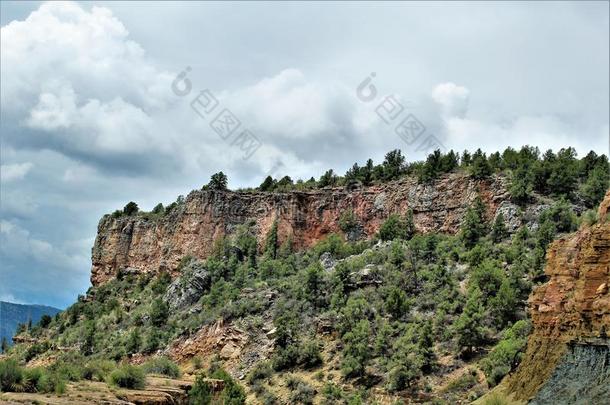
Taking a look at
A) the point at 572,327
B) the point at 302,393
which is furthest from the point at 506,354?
the point at 302,393

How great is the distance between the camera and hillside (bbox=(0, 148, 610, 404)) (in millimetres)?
41250

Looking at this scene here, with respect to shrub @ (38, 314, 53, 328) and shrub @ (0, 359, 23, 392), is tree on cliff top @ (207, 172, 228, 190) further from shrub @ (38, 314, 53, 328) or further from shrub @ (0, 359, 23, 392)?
shrub @ (0, 359, 23, 392)

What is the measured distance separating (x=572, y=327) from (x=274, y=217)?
64604 mm

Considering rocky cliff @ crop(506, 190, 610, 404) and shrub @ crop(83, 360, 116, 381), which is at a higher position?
rocky cliff @ crop(506, 190, 610, 404)

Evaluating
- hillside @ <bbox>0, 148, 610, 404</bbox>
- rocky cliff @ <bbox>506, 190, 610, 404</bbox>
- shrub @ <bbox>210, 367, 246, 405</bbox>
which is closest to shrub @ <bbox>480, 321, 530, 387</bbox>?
hillside @ <bbox>0, 148, 610, 404</bbox>

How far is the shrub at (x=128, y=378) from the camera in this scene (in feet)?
136

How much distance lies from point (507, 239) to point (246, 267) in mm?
32418

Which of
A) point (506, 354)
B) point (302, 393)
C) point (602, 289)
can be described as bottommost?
point (302, 393)

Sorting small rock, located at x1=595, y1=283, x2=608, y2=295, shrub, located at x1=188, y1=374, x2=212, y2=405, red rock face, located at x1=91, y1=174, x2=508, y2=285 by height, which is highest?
red rock face, located at x1=91, y1=174, x2=508, y2=285

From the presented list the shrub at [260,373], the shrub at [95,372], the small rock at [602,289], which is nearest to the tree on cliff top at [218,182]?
the shrub at [260,373]

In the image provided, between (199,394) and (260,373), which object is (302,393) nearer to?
(260,373)

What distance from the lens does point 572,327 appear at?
1355 inches

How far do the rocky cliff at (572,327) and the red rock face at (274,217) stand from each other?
→ 142 feet

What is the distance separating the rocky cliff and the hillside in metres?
0.12
